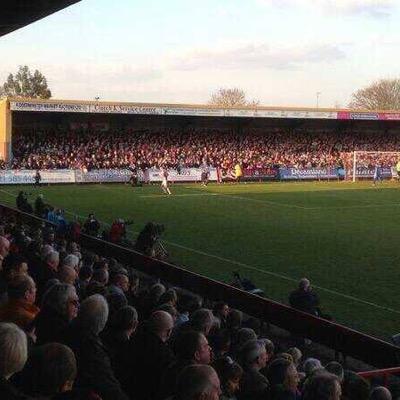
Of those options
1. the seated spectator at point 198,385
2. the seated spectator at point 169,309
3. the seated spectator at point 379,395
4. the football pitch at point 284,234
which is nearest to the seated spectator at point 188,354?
the seated spectator at point 198,385

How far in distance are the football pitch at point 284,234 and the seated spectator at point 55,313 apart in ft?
21.3

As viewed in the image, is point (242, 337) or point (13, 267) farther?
point (13, 267)

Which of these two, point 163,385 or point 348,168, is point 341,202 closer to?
point 348,168

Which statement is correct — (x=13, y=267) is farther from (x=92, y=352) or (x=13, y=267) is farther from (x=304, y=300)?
(x=304, y=300)

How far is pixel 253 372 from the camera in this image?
17.3 feet

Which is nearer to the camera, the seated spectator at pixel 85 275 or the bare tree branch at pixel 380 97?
the seated spectator at pixel 85 275

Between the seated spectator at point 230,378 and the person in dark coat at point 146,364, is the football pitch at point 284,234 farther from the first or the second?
the person in dark coat at point 146,364

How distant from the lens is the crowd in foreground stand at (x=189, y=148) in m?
48.5

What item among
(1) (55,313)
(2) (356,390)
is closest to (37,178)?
(1) (55,313)

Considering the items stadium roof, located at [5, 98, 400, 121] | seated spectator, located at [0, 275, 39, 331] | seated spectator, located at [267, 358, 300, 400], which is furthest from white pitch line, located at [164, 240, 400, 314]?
stadium roof, located at [5, 98, 400, 121]

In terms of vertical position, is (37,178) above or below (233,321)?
below

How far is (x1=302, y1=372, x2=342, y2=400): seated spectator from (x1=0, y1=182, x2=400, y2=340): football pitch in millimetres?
6643

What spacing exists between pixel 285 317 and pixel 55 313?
3.80 metres

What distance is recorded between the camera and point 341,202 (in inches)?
1321
